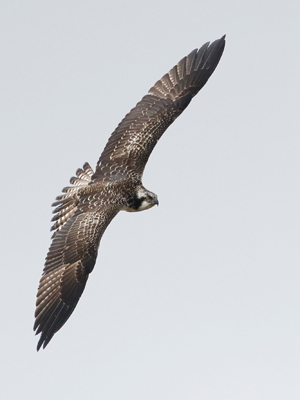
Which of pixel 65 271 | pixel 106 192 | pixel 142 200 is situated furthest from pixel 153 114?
pixel 65 271

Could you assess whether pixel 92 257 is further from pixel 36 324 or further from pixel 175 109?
pixel 175 109

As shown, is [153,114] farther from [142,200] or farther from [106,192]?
[106,192]

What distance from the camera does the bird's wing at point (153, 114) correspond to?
2021 centimetres

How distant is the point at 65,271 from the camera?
18.0m

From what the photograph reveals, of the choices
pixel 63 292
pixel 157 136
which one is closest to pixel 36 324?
pixel 63 292

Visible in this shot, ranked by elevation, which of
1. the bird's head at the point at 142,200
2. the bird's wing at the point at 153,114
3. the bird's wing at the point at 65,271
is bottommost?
the bird's wing at the point at 65,271

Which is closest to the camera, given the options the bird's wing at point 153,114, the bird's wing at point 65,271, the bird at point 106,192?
the bird's wing at point 65,271

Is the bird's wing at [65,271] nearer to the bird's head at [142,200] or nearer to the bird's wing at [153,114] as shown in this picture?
the bird's head at [142,200]

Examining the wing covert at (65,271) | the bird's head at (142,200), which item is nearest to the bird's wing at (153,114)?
the bird's head at (142,200)

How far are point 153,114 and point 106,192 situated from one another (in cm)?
252

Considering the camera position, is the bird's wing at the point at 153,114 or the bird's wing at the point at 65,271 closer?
the bird's wing at the point at 65,271

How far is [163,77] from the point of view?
2158 centimetres

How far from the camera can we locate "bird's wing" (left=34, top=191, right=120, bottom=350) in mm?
17656

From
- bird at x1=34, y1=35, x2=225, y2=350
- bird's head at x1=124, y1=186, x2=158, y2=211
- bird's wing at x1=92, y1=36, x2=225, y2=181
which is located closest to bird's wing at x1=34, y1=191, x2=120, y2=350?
bird at x1=34, y1=35, x2=225, y2=350
